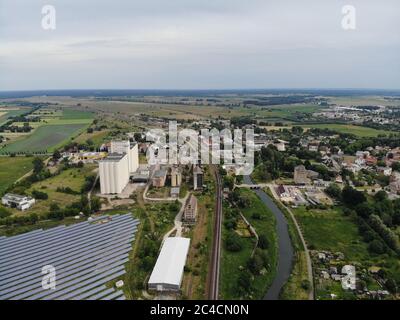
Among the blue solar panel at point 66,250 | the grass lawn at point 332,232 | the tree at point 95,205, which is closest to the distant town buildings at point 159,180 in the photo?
the tree at point 95,205

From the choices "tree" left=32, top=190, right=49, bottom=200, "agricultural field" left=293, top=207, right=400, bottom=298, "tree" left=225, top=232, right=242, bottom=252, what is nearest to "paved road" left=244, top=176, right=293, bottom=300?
"agricultural field" left=293, top=207, right=400, bottom=298

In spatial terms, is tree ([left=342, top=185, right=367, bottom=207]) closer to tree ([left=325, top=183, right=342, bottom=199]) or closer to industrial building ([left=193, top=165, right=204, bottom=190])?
tree ([left=325, top=183, right=342, bottom=199])

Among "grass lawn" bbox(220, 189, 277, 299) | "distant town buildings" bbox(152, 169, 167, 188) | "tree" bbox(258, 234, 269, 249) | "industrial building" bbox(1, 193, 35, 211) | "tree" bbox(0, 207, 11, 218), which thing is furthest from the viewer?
"distant town buildings" bbox(152, 169, 167, 188)

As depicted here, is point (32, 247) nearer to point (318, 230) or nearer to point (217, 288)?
point (217, 288)

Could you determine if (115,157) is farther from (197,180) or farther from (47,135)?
(47,135)
